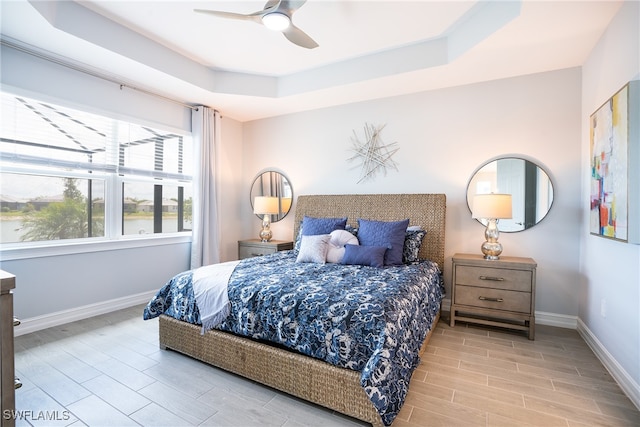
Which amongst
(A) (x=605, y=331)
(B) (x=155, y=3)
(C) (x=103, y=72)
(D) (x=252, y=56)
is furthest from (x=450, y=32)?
(C) (x=103, y=72)

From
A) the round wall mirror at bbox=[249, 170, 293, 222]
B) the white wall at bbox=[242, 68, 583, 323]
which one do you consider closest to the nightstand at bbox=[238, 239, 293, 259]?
the round wall mirror at bbox=[249, 170, 293, 222]

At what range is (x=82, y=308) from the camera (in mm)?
3176

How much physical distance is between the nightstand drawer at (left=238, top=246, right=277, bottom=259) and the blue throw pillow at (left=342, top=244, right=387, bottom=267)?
150cm

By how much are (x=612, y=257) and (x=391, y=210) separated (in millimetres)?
1953

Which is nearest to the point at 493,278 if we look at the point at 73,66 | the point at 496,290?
the point at 496,290

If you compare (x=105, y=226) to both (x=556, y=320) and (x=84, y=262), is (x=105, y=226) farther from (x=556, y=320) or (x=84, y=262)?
(x=556, y=320)

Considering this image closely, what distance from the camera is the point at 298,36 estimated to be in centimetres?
239

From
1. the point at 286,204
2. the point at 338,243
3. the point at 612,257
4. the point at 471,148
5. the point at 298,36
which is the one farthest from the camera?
the point at 286,204

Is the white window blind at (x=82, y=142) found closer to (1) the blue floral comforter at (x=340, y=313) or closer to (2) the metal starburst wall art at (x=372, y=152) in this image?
(1) the blue floral comforter at (x=340, y=313)

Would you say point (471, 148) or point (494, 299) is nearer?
point (494, 299)

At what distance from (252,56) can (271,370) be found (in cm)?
316

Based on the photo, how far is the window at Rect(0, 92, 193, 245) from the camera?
9.19 feet

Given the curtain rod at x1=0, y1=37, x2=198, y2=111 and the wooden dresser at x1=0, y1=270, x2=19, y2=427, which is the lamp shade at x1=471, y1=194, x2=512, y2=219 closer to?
the wooden dresser at x1=0, y1=270, x2=19, y2=427

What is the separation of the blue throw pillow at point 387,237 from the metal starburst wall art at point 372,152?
96 centimetres
